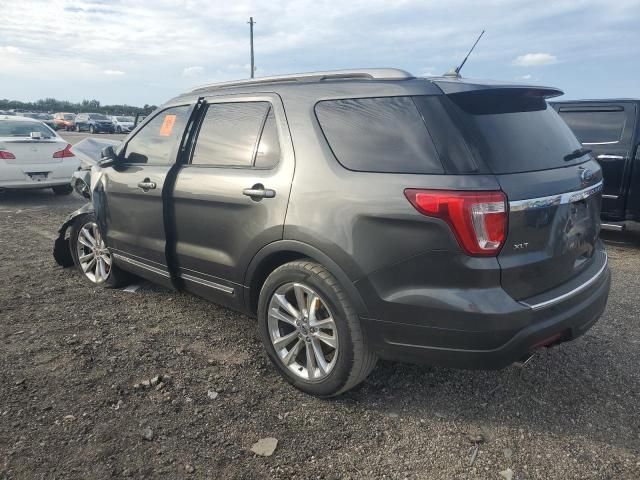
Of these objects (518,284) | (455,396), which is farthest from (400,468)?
(518,284)

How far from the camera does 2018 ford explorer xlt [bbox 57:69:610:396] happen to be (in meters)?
2.30

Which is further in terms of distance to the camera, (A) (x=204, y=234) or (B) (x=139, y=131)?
(B) (x=139, y=131)

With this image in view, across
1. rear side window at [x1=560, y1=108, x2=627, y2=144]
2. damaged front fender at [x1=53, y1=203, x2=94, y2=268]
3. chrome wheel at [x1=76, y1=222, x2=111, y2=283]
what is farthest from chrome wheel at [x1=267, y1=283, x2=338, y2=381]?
rear side window at [x1=560, y1=108, x2=627, y2=144]

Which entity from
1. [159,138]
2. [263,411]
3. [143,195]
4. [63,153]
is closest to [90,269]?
[143,195]

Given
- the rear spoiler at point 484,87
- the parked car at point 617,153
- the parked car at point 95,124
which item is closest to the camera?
the rear spoiler at point 484,87

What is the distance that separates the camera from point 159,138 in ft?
12.8

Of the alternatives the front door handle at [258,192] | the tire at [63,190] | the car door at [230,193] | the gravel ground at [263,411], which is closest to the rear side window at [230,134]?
the car door at [230,193]

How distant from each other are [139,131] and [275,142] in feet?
5.53

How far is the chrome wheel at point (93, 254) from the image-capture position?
183 inches

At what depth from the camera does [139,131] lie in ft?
13.6

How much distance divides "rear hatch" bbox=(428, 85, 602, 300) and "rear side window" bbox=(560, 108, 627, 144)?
421 cm

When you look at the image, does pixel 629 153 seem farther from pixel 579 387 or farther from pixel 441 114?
pixel 441 114

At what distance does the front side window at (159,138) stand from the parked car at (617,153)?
5028mm

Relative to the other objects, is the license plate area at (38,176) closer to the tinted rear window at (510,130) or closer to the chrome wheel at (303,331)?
the chrome wheel at (303,331)
